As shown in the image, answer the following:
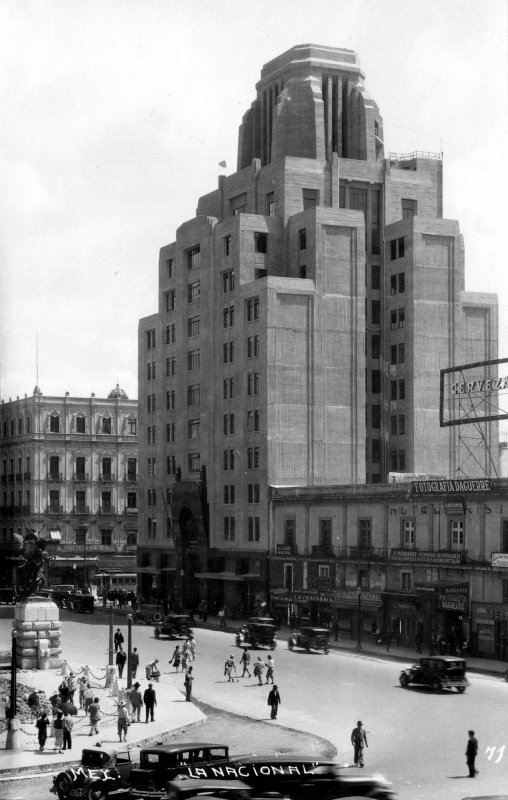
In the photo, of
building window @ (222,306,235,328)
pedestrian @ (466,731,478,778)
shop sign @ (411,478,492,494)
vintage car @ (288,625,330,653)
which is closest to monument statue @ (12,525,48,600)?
vintage car @ (288,625,330,653)

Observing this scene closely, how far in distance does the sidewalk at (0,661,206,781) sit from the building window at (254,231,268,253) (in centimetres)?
4771

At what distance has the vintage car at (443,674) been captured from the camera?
57.1 metres

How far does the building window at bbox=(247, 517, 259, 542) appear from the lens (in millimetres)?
97062

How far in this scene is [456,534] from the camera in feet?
242

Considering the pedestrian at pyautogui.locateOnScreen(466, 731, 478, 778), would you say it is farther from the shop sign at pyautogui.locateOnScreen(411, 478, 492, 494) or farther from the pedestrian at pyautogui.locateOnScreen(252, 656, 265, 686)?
the shop sign at pyautogui.locateOnScreen(411, 478, 492, 494)

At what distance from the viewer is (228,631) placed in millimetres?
87000

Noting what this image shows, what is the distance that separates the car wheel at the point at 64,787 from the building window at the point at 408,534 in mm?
44194

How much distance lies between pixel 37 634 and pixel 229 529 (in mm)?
36193

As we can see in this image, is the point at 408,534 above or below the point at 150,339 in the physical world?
below

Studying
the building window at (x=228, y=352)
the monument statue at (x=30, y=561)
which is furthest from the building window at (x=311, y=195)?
the monument statue at (x=30, y=561)

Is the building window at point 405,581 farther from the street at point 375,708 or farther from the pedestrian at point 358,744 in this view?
the pedestrian at point 358,744

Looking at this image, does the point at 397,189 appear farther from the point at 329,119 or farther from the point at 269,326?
the point at 269,326

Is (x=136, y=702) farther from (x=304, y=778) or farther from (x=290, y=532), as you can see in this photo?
(x=290, y=532)

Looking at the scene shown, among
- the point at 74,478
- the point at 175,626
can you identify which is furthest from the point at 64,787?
the point at 74,478
